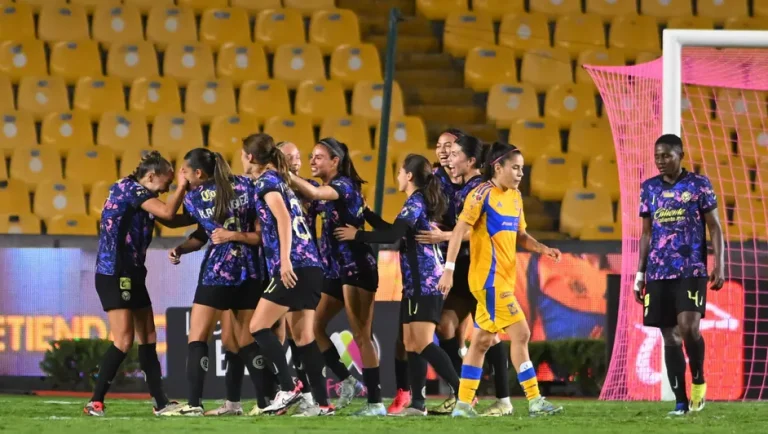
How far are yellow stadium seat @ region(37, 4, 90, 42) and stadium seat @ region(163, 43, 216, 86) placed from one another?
1.18 meters

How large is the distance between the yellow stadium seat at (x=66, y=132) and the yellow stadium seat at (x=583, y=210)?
5.50 m

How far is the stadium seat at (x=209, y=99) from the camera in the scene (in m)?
17.6

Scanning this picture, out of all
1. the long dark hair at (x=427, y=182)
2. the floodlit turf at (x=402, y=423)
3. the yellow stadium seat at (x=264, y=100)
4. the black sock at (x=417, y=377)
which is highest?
the yellow stadium seat at (x=264, y=100)

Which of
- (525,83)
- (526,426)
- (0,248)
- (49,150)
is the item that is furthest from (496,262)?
(525,83)

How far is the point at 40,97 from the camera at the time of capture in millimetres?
17422

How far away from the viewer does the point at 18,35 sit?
60.3 ft

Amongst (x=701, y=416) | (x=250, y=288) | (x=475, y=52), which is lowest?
(x=701, y=416)

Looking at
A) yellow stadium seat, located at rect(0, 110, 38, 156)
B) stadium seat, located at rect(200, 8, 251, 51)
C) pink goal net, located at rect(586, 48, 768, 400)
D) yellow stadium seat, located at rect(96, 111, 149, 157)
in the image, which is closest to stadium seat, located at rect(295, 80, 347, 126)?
stadium seat, located at rect(200, 8, 251, 51)

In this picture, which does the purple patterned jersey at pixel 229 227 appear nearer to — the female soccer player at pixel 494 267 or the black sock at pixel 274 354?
the black sock at pixel 274 354

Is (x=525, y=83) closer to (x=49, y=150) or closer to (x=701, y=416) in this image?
(x=49, y=150)

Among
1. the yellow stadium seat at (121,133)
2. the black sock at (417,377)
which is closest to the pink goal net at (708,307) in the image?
the black sock at (417,377)

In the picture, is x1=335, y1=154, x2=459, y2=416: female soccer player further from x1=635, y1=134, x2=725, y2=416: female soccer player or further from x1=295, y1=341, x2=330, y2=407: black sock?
x1=635, y1=134, x2=725, y2=416: female soccer player

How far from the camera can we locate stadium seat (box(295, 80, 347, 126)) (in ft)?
58.3

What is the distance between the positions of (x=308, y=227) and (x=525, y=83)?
9.94m
